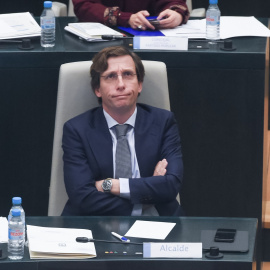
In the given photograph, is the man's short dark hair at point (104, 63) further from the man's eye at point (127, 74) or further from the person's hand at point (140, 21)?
the person's hand at point (140, 21)

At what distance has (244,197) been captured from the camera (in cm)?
445

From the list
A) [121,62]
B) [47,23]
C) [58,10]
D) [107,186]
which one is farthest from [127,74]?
[58,10]

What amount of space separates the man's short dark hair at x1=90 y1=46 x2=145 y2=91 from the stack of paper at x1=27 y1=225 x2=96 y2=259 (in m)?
0.86

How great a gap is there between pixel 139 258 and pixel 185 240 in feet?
0.84

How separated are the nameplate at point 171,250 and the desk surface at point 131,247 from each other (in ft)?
0.08

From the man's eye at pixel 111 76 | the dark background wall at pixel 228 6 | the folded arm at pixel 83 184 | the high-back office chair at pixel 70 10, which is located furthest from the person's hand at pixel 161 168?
the dark background wall at pixel 228 6

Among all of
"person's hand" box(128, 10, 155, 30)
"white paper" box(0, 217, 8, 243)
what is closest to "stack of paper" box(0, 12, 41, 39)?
"person's hand" box(128, 10, 155, 30)

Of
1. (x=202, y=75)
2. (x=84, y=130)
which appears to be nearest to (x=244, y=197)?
(x=202, y=75)

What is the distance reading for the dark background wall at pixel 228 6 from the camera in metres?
6.33

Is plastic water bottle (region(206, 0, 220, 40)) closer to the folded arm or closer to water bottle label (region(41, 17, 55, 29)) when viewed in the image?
water bottle label (region(41, 17, 55, 29))

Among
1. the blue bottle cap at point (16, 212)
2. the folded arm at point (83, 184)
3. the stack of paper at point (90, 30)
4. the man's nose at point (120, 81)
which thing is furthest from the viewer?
the stack of paper at point (90, 30)

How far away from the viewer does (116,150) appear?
4004 mm
